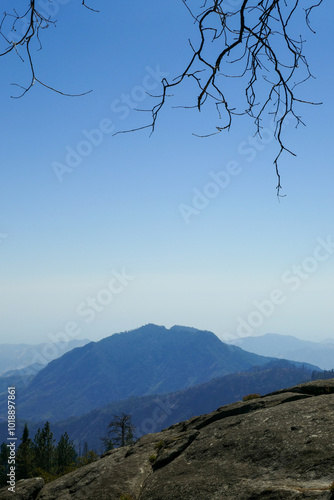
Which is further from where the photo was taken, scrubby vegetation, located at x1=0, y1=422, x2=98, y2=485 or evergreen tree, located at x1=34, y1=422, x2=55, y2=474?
evergreen tree, located at x1=34, y1=422, x2=55, y2=474

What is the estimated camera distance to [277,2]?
10.8 ft

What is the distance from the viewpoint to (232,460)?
13.2 m

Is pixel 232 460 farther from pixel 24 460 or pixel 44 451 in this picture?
pixel 44 451

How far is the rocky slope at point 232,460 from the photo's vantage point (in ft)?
35.3

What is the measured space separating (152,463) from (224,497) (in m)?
7.07

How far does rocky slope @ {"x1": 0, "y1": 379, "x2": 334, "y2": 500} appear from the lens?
424 inches

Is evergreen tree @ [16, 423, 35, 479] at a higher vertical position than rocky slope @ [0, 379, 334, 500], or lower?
lower

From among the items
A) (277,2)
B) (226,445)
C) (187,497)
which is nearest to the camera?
(277,2)

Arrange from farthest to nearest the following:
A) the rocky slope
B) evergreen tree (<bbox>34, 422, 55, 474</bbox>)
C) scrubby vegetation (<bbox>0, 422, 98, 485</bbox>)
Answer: evergreen tree (<bbox>34, 422, 55, 474</bbox>)
scrubby vegetation (<bbox>0, 422, 98, 485</bbox>)
the rocky slope

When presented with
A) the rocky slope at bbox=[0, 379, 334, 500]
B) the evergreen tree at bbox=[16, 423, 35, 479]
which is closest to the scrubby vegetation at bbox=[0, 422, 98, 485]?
the evergreen tree at bbox=[16, 423, 35, 479]

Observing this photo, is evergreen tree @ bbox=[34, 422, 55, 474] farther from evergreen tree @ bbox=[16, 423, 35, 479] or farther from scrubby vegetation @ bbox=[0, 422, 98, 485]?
evergreen tree @ bbox=[16, 423, 35, 479]

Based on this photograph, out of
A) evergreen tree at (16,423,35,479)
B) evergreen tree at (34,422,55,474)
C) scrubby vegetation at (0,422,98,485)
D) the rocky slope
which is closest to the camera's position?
the rocky slope

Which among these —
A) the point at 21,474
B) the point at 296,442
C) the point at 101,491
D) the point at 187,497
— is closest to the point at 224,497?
the point at 187,497

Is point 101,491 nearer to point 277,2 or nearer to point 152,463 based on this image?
point 152,463
